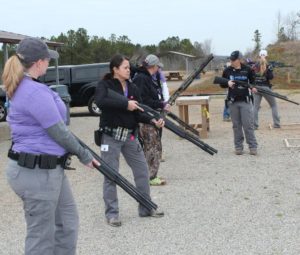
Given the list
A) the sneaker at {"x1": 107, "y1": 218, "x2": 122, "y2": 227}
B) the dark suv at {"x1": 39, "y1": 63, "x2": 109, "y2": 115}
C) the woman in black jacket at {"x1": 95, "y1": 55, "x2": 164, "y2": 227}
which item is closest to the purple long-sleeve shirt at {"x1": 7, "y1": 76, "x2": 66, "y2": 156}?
the woman in black jacket at {"x1": 95, "y1": 55, "x2": 164, "y2": 227}

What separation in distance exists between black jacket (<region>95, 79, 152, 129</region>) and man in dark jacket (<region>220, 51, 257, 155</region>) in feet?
13.2

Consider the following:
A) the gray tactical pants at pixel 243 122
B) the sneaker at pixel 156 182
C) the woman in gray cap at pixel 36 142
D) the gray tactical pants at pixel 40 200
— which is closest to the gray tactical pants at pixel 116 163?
the sneaker at pixel 156 182

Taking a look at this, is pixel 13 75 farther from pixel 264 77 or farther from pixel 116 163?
pixel 264 77

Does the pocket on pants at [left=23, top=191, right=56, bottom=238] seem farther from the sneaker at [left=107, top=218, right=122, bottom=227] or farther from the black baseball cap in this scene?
→ the black baseball cap

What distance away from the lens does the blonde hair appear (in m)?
3.22

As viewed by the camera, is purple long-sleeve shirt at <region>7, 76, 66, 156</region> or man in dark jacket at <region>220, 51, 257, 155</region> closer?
purple long-sleeve shirt at <region>7, 76, 66, 156</region>

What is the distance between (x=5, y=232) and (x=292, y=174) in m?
4.22

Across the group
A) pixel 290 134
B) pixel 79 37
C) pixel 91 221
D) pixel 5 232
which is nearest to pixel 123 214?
pixel 91 221

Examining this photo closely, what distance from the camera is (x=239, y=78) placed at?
9.09 metres

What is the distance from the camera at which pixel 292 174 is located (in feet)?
24.4

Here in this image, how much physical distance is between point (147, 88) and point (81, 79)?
426 inches

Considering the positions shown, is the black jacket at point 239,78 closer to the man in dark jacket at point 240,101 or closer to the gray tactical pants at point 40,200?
the man in dark jacket at point 240,101

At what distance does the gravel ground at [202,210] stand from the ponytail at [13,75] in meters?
1.94

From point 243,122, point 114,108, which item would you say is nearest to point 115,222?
point 114,108
